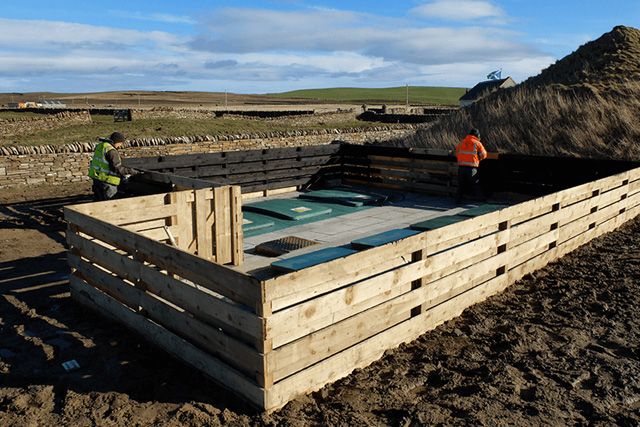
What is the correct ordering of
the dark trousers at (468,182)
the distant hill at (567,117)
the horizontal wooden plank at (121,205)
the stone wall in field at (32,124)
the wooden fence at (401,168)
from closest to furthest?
the horizontal wooden plank at (121,205)
the dark trousers at (468,182)
the wooden fence at (401,168)
the distant hill at (567,117)
the stone wall in field at (32,124)

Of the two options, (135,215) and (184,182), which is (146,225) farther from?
(184,182)

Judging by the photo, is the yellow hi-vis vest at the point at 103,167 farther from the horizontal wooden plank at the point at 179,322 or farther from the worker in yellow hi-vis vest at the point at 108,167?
the horizontal wooden plank at the point at 179,322

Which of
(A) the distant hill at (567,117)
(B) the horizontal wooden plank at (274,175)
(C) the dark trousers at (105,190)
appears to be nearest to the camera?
(C) the dark trousers at (105,190)

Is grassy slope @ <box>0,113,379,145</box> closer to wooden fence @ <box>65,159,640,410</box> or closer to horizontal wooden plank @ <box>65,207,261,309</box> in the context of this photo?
wooden fence @ <box>65,159,640,410</box>

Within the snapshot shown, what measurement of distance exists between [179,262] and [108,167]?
5442 mm

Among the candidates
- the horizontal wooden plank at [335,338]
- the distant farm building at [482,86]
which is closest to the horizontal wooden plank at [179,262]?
the horizontal wooden plank at [335,338]

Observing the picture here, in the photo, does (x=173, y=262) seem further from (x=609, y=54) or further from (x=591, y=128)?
(x=609, y=54)

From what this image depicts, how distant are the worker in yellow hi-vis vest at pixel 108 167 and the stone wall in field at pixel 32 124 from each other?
54.9 ft

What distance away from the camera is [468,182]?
46.5 ft

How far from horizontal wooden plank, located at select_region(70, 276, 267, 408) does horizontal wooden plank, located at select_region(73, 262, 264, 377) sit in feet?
0.19

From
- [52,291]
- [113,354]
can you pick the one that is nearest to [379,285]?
[113,354]

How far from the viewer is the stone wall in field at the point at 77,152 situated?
15406mm

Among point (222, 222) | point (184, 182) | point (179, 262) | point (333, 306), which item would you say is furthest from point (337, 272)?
point (184, 182)

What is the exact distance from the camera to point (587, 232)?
10141 mm
